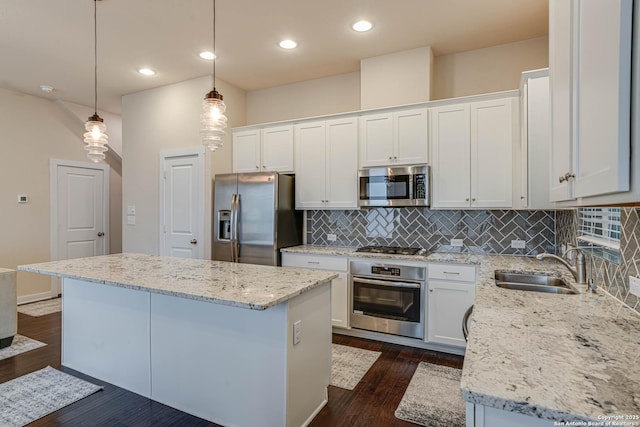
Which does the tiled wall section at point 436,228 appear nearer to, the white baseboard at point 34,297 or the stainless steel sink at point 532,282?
the stainless steel sink at point 532,282

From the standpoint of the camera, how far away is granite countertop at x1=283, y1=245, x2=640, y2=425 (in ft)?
2.60

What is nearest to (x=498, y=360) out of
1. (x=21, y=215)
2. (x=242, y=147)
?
(x=242, y=147)

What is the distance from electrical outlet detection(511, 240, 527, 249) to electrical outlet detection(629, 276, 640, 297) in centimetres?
193

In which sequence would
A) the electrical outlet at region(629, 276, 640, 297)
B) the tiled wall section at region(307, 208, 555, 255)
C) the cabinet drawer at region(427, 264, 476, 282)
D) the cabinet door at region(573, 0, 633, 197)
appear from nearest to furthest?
the cabinet door at region(573, 0, 633, 197), the electrical outlet at region(629, 276, 640, 297), the cabinet drawer at region(427, 264, 476, 282), the tiled wall section at region(307, 208, 555, 255)

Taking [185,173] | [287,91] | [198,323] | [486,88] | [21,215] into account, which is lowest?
[198,323]

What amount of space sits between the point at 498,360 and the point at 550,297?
101cm

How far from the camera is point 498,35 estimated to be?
3291 millimetres

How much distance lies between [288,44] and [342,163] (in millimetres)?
1360

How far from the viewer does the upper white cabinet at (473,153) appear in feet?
10.2

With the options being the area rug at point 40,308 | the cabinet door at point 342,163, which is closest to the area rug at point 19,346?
the area rug at point 40,308

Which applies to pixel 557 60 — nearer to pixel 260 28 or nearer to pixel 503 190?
pixel 503 190

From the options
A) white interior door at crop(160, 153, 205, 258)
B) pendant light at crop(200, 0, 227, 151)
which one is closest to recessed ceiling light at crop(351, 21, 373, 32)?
pendant light at crop(200, 0, 227, 151)

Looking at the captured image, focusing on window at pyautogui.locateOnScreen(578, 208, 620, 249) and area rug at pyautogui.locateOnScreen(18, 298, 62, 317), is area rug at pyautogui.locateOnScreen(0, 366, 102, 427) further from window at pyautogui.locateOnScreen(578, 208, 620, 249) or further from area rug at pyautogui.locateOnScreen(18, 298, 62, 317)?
window at pyautogui.locateOnScreen(578, 208, 620, 249)

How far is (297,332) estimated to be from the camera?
1959 millimetres
